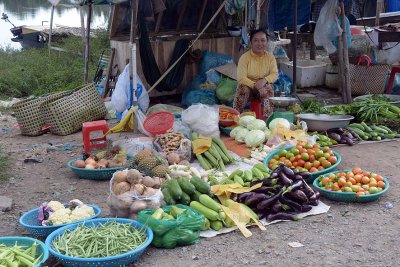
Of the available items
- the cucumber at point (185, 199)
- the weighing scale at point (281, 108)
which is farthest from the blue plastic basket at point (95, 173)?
the weighing scale at point (281, 108)

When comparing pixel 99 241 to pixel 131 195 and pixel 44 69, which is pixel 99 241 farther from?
pixel 44 69

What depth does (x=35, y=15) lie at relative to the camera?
89.6ft

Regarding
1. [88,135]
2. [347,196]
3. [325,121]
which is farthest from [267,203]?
[88,135]

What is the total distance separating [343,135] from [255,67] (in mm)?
1487

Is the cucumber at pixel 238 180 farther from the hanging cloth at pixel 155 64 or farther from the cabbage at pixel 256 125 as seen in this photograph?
the hanging cloth at pixel 155 64

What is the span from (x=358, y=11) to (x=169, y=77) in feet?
18.1

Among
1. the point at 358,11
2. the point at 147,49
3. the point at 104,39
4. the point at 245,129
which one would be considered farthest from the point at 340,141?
the point at 104,39

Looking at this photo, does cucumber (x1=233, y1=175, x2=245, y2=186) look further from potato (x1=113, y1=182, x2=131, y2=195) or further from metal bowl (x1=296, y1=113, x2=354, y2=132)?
metal bowl (x1=296, y1=113, x2=354, y2=132)

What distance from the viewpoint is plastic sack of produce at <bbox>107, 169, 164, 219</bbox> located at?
3727 mm

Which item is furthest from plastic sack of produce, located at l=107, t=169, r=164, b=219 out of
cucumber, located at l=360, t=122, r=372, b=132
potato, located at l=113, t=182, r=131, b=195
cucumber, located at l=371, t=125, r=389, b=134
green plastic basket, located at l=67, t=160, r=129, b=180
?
cucumber, located at l=371, t=125, r=389, b=134

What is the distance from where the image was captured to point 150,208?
12.3 feet

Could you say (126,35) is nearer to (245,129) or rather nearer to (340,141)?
(245,129)

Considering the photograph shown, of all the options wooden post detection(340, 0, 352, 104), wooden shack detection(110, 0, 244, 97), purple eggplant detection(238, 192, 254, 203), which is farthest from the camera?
wooden shack detection(110, 0, 244, 97)

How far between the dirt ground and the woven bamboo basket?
5.04 feet
